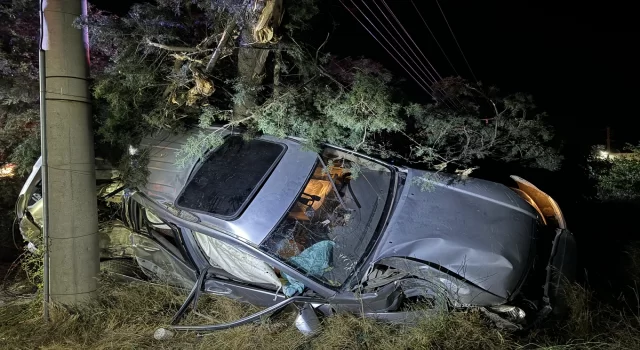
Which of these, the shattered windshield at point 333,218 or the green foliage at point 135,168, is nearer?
the shattered windshield at point 333,218

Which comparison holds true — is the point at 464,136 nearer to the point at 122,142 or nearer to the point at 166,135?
the point at 166,135

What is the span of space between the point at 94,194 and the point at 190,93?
1.32 m

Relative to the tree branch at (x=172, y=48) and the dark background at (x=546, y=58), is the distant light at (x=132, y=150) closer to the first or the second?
the tree branch at (x=172, y=48)

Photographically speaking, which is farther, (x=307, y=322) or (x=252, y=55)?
(x=252, y=55)

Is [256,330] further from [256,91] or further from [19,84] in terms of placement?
[19,84]

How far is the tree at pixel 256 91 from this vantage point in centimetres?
405

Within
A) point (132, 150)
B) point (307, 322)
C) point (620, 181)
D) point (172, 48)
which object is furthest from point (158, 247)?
point (620, 181)

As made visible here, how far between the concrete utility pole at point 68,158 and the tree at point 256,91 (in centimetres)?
26

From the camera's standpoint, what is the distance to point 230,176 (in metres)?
3.78

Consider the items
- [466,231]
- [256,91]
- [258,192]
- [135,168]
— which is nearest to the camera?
[466,231]

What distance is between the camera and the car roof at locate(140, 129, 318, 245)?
3465 millimetres

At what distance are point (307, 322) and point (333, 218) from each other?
89 cm

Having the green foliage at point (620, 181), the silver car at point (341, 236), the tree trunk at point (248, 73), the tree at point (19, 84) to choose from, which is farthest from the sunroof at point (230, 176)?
the green foliage at point (620, 181)

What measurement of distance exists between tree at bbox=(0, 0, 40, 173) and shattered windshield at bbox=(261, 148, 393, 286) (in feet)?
11.7
